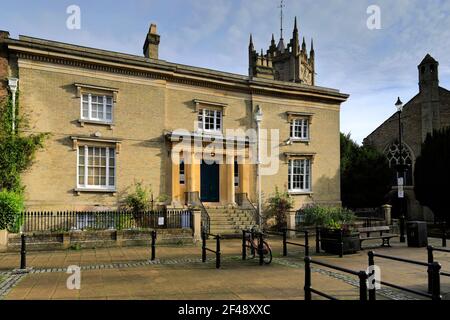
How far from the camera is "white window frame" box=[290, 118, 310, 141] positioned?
947 inches

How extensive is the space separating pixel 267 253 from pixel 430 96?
95.8 feet

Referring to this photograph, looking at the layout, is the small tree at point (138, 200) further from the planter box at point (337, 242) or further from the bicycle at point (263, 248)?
the planter box at point (337, 242)

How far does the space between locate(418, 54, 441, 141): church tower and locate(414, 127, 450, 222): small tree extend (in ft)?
18.8

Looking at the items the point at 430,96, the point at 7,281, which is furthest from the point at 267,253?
the point at 430,96

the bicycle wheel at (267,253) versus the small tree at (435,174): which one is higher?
the small tree at (435,174)

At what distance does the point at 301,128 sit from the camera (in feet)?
80.5

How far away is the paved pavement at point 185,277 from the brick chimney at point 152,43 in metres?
12.0

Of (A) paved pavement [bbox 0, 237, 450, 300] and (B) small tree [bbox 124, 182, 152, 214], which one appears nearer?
(A) paved pavement [bbox 0, 237, 450, 300]

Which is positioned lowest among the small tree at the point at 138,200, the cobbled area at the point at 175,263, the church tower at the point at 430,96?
the cobbled area at the point at 175,263

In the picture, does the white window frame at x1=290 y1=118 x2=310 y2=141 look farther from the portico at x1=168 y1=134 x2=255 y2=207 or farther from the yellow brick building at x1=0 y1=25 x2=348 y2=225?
the portico at x1=168 y1=134 x2=255 y2=207

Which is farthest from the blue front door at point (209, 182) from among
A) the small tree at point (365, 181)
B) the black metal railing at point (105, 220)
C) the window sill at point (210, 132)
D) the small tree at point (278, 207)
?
the small tree at point (365, 181)

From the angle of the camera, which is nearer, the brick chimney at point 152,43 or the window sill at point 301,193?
the brick chimney at point 152,43

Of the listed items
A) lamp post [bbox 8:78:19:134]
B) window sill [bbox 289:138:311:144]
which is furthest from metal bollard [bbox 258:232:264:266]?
window sill [bbox 289:138:311:144]

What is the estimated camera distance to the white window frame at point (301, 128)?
24.0m
